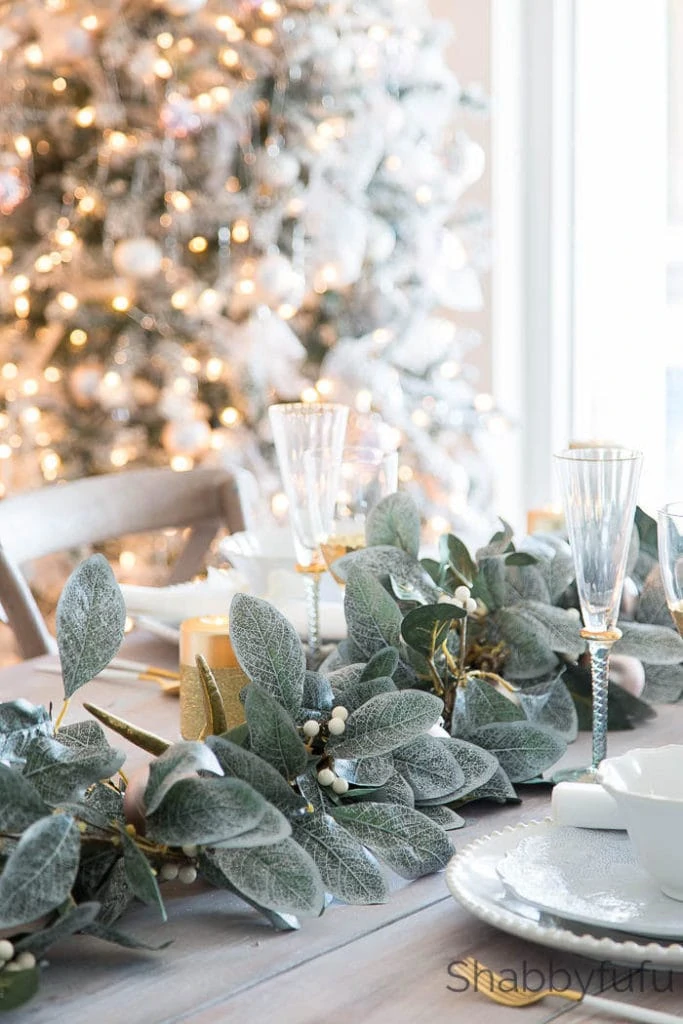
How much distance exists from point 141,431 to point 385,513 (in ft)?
7.16

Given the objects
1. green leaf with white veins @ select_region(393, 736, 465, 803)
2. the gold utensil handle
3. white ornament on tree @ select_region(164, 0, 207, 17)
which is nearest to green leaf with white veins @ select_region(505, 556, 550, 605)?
green leaf with white veins @ select_region(393, 736, 465, 803)

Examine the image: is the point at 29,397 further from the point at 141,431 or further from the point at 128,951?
the point at 128,951

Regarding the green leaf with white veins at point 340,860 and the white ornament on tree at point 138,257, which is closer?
the green leaf with white veins at point 340,860

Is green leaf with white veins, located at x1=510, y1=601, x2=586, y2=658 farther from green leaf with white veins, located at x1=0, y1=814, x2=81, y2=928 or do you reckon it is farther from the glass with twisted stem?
green leaf with white veins, located at x1=0, y1=814, x2=81, y2=928

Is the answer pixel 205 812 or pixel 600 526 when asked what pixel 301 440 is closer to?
pixel 600 526

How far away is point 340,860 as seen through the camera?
0.74m

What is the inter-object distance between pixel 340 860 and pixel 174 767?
12cm

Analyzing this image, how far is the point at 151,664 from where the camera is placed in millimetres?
1328

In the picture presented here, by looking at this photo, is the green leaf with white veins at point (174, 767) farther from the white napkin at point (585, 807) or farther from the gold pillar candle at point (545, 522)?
the gold pillar candle at point (545, 522)

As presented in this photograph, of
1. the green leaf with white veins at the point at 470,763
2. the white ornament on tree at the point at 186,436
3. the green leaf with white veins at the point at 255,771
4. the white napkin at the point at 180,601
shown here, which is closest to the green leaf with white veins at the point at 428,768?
the green leaf with white veins at the point at 470,763

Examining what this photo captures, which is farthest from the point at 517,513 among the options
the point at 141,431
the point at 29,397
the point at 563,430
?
the point at 29,397

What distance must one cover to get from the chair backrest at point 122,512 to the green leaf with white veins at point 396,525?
72cm

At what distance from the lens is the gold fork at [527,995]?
63cm

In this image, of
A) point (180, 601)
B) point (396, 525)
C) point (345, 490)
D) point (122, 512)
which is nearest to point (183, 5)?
point (122, 512)
